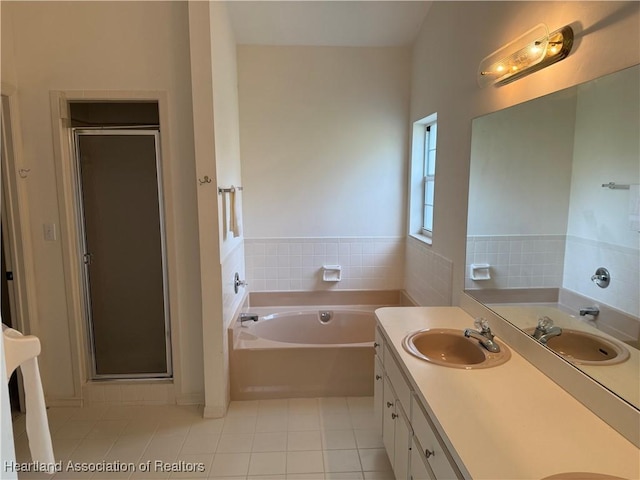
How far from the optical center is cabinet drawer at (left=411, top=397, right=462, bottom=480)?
1.25m

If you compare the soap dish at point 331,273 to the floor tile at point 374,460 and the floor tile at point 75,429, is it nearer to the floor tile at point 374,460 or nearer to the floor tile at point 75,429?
the floor tile at point 374,460

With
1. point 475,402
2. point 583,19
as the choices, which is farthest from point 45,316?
point 583,19

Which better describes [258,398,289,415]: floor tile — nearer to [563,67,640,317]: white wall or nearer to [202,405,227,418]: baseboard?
[202,405,227,418]: baseboard

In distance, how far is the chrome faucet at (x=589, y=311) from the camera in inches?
55.9

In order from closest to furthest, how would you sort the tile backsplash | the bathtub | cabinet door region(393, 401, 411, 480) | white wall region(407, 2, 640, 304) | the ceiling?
1. white wall region(407, 2, 640, 304)
2. cabinet door region(393, 401, 411, 480)
3. the bathtub
4. the ceiling
5. the tile backsplash

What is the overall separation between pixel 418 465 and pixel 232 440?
4.39 feet

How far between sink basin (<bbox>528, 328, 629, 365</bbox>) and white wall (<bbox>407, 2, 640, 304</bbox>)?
86cm

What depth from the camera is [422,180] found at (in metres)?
3.61

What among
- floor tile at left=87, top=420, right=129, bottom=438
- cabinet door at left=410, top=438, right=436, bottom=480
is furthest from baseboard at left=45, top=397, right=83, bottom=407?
cabinet door at left=410, top=438, right=436, bottom=480

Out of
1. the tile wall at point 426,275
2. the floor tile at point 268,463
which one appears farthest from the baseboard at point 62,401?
the tile wall at point 426,275

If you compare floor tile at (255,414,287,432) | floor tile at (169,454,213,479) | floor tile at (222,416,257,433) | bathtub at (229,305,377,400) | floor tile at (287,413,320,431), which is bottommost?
floor tile at (169,454,213,479)

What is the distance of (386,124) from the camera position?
3.62 m

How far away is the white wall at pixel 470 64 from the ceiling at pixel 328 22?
185 mm

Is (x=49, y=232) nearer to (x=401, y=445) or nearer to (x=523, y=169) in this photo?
(x=401, y=445)
